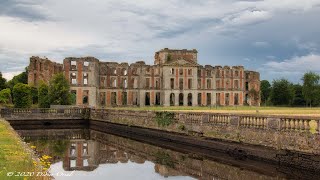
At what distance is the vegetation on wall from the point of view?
27.4 metres

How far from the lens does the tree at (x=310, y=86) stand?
Result: 293 ft

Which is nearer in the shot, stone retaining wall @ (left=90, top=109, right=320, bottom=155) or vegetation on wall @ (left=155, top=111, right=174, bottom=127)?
stone retaining wall @ (left=90, top=109, right=320, bottom=155)

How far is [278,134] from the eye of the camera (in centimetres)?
1725

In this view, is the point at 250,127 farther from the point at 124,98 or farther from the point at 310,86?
the point at 310,86

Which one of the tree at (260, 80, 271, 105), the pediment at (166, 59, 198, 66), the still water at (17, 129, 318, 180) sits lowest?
the still water at (17, 129, 318, 180)

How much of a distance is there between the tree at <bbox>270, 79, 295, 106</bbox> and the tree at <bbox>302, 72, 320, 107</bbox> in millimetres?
3915

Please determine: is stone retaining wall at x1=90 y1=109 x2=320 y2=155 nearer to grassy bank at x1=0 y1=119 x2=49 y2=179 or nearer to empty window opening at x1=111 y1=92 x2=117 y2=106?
grassy bank at x1=0 y1=119 x2=49 y2=179

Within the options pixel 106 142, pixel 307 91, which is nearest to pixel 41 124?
pixel 106 142

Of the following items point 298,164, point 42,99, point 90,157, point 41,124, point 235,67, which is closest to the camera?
point 298,164

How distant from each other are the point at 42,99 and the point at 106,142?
29.3 meters

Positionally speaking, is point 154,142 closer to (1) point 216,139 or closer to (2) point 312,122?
(1) point 216,139

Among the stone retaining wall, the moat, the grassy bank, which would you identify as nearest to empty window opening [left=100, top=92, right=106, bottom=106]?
the stone retaining wall

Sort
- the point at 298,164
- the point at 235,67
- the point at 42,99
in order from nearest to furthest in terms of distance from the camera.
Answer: the point at 298,164
the point at 42,99
the point at 235,67

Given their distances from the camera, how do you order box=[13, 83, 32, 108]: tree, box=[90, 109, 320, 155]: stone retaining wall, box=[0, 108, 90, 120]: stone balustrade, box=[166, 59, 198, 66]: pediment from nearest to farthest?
box=[90, 109, 320, 155]: stone retaining wall, box=[0, 108, 90, 120]: stone balustrade, box=[13, 83, 32, 108]: tree, box=[166, 59, 198, 66]: pediment
